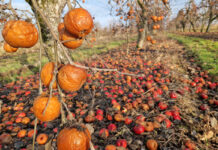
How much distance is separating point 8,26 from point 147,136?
2837 millimetres

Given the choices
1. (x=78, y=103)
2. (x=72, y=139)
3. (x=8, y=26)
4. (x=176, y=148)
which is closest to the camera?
(x=72, y=139)

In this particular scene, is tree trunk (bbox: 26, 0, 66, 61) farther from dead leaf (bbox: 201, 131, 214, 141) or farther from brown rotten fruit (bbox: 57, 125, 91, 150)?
dead leaf (bbox: 201, 131, 214, 141)

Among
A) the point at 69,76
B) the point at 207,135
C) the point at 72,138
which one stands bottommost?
the point at 207,135

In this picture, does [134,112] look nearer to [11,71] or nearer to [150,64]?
[150,64]

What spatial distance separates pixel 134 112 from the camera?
329 cm

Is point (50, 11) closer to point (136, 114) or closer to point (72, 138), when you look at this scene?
point (72, 138)

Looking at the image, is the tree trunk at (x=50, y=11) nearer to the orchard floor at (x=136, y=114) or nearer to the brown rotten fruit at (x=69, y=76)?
the orchard floor at (x=136, y=114)

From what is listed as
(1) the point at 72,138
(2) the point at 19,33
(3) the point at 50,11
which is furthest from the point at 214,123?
(3) the point at 50,11

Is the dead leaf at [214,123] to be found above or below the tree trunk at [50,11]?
below

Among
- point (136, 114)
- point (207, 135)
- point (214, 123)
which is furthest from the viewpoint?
point (136, 114)

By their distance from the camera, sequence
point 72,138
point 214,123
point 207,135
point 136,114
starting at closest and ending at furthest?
point 72,138
point 207,135
point 214,123
point 136,114

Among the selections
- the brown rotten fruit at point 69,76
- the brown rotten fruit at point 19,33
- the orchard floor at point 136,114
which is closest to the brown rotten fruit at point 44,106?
the brown rotten fruit at point 69,76

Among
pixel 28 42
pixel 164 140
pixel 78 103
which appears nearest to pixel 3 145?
pixel 78 103

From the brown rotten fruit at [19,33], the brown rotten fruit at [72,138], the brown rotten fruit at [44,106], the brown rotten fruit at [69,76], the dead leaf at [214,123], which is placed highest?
the brown rotten fruit at [19,33]
